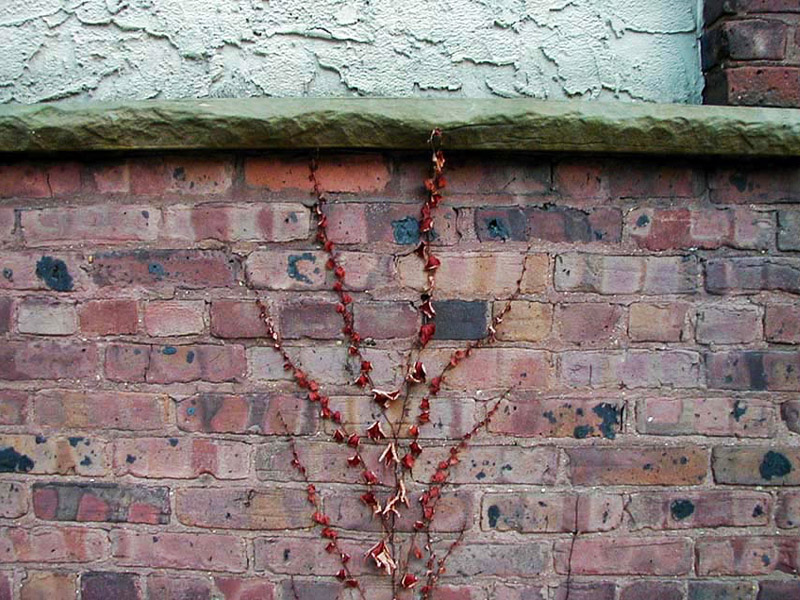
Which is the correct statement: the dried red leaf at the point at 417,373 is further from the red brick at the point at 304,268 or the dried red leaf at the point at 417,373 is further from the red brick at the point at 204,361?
the red brick at the point at 204,361

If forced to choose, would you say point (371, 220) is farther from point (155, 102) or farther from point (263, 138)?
point (155, 102)

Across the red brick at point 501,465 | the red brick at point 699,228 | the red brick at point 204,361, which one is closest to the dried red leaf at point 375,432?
the red brick at point 501,465

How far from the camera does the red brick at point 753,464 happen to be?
160 cm

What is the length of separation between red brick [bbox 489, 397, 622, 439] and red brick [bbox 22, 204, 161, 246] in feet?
2.99

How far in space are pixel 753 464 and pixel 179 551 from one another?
1358mm

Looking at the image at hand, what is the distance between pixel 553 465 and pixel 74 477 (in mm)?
1118

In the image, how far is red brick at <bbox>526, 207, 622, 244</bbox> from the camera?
5.15 feet

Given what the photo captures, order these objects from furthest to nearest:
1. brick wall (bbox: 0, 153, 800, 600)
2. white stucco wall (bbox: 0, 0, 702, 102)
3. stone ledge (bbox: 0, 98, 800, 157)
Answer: white stucco wall (bbox: 0, 0, 702, 102) → brick wall (bbox: 0, 153, 800, 600) → stone ledge (bbox: 0, 98, 800, 157)

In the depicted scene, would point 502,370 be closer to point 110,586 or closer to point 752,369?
point 752,369

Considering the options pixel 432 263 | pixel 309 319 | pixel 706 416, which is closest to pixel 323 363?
pixel 309 319

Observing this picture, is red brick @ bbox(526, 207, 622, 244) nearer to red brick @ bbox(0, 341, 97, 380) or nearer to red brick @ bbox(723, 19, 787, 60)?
red brick @ bbox(723, 19, 787, 60)

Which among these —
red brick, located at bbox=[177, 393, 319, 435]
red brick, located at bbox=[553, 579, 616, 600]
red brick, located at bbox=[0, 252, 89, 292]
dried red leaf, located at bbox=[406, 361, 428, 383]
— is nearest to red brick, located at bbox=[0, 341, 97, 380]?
red brick, located at bbox=[0, 252, 89, 292]

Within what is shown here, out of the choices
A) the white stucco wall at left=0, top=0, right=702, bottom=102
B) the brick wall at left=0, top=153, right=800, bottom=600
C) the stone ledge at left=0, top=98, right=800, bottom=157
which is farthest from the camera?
the white stucco wall at left=0, top=0, right=702, bottom=102

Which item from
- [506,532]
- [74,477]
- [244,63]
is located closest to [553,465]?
[506,532]
